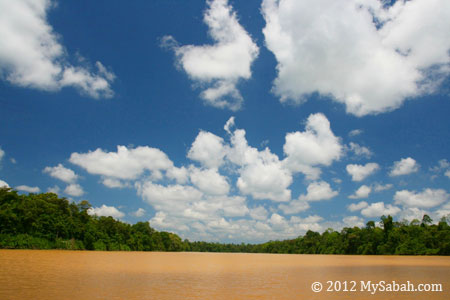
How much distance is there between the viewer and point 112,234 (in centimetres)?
9681

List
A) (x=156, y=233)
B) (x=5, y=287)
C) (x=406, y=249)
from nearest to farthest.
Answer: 1. (x=5, y=287)
2. (x=406, y=249)
3. (x=156, y=233)

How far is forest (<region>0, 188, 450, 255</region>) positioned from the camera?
6206 cm

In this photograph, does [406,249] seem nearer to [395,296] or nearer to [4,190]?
[395,296]

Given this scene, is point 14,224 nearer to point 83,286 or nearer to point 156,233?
point 83,286

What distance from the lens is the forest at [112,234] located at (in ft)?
204

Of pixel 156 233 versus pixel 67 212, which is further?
pixel 156 233

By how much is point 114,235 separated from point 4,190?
40763 millimetres

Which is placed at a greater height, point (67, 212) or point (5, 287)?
point (67, 212)

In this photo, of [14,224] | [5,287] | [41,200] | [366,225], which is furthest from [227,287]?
[366,225]

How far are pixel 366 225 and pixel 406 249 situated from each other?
25.2m

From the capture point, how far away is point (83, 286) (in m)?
15.1

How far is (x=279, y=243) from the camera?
639 ft

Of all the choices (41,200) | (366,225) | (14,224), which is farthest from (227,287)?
(366,225)

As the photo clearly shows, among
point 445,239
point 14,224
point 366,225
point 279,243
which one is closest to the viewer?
point 14,224
